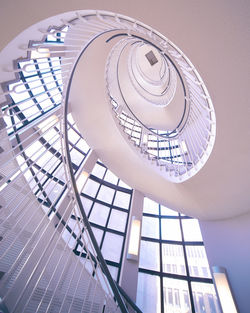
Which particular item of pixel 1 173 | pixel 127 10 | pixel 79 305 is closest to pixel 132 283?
pixel 79 305

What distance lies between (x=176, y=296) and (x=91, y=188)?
4.94 metres

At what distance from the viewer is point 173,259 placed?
629 cm

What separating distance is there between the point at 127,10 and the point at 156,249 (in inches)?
284

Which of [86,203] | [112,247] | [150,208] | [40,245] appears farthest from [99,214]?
[40,245]

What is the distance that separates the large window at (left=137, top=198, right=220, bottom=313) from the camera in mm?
5207

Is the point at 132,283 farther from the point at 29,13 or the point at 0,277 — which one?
the point at 29,13

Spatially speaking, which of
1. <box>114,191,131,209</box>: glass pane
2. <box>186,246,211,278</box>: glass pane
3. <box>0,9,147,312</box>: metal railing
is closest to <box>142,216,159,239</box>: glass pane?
<box>114,191,131,209</box>: glass pane

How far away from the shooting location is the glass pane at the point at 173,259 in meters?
6.01

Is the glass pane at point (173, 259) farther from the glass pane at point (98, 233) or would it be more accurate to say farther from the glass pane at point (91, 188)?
the glass pane at point (91, 188)

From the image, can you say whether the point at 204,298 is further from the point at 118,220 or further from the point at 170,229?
the point at 118,220

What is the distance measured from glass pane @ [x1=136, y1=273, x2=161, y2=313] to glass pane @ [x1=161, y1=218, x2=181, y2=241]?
1609 mm

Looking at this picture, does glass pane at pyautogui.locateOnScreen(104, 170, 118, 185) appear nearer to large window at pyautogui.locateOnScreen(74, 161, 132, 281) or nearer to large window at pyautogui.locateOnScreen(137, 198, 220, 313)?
large window at pyautogui.locateOnScreen(74, 161, 132, 281)

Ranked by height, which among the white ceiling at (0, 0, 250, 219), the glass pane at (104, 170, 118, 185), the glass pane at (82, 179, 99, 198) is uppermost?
the glass pane at (104, 170, 118, 185)

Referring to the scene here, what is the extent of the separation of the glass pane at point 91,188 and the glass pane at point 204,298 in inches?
193
